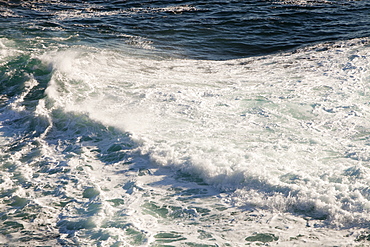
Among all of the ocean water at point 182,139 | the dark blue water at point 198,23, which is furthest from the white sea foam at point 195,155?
the dark blue water at point 198,23

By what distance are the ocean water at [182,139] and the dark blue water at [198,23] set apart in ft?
0.57

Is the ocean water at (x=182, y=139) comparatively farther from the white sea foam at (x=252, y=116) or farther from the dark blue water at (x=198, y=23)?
the dark blue water at (x=198, y=23)

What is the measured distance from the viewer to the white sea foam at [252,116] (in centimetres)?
594

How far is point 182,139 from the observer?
7.37m

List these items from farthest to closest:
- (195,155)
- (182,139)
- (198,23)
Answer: (198,23) → (182,139) → (195,155)

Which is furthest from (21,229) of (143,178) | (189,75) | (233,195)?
(189,75)

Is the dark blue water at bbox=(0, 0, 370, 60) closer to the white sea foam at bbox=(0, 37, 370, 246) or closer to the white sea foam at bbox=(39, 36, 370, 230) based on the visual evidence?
the white sea foam at bbox=(39, 36, 370, 230)

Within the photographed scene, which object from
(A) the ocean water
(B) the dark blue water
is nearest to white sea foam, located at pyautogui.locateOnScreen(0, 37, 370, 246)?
(A) the ocean water

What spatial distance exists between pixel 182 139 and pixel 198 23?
932 centimetres

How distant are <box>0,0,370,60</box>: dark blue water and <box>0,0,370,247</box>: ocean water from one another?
172mm

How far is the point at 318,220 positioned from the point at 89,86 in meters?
6.42

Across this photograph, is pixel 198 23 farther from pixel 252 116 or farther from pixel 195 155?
pixel 195 155

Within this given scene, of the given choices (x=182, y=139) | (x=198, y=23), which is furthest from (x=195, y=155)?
(x=198, y=23)

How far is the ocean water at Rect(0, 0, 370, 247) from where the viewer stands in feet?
17.8
